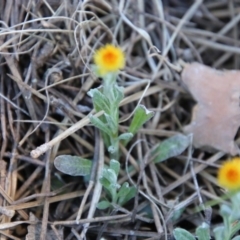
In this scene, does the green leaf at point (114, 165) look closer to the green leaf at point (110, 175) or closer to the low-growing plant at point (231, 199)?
the green leaf at point (110, 175)

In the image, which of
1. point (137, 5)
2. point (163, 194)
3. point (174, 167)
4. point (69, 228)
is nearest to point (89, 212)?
point (69, 228)

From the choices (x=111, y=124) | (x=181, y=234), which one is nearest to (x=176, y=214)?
(x=181, y=234)

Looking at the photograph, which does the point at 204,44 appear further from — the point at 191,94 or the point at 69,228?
the point at 69,228

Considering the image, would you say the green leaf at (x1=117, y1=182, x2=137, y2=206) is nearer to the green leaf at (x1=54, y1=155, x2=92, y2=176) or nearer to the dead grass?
the dead grass

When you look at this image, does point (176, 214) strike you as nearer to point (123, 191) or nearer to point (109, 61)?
point (123, 191)

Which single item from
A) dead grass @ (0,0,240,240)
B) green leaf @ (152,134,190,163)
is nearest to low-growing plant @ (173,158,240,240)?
dead grass @ (0,0,240,240)

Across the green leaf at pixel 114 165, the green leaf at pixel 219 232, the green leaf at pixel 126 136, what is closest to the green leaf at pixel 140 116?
the green leaf at pixel 126 136

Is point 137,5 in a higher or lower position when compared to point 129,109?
higher
